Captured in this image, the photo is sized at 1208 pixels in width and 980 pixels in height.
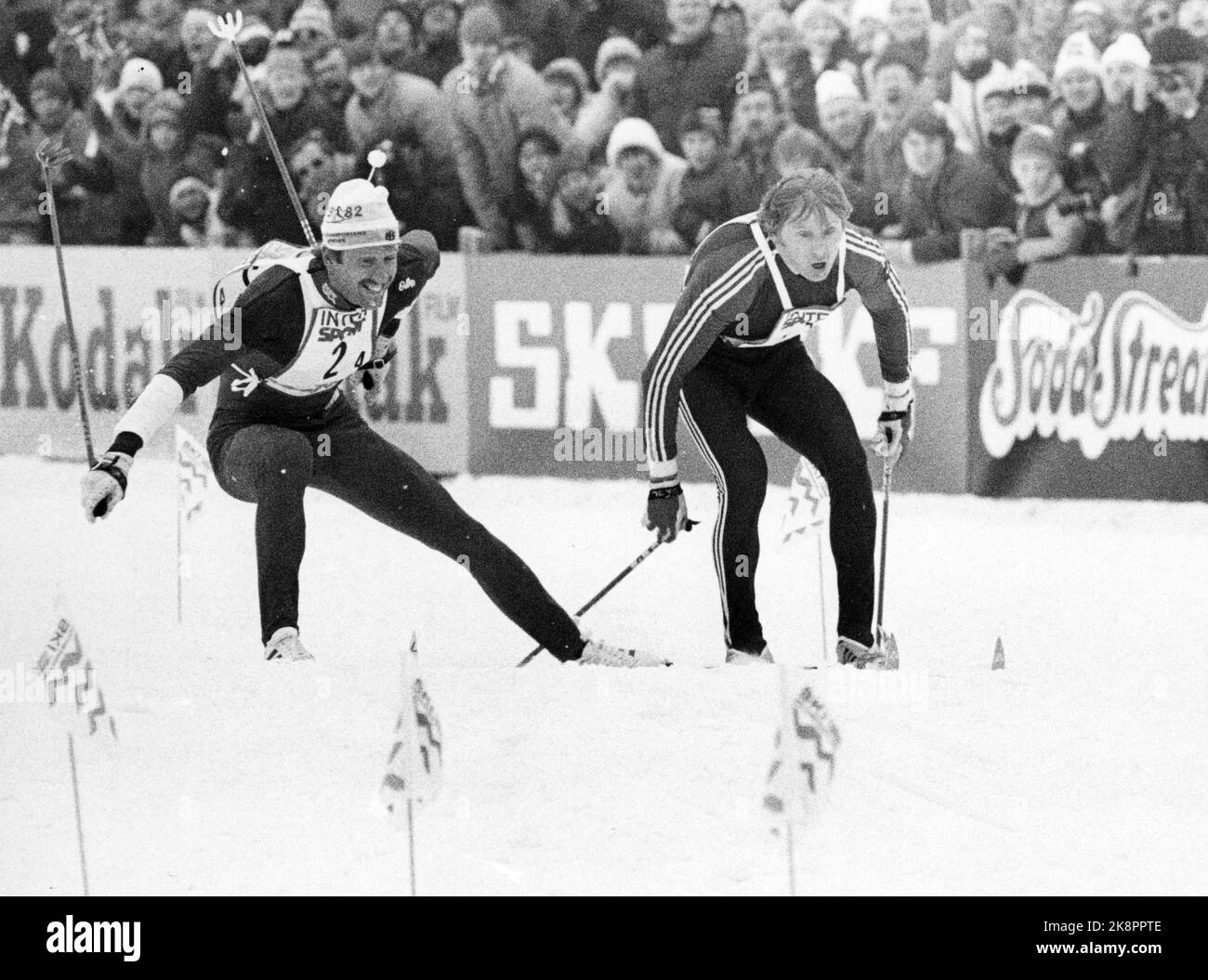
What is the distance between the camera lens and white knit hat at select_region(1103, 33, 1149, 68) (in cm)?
806

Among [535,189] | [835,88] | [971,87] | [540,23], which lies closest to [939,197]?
[971,87]

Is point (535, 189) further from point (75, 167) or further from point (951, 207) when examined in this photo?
point (75, 167)

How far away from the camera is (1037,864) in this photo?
4.57 metres

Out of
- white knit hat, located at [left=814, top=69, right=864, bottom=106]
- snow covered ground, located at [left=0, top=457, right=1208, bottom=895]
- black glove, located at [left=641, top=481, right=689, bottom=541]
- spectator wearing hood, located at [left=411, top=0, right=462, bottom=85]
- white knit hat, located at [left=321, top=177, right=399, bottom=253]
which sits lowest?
snow covered ground, located at [left=0, top=457, right=1208, bottom=895]

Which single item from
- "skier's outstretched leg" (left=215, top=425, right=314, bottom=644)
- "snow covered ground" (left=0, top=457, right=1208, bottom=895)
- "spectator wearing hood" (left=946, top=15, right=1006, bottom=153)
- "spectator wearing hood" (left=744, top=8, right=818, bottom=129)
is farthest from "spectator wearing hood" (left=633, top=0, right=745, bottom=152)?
"skier's outstretched leg" (left=215, top=425, right=314, bottom=644)

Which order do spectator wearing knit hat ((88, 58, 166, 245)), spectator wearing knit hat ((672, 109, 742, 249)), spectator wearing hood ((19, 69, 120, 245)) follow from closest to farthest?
spectator wearing knit hat ((672, 109, 742, 249)) < spectator wearing knit hat ((88, 58, 166, 245)) < spectator wearing hood ((19, 69, 120, 245))

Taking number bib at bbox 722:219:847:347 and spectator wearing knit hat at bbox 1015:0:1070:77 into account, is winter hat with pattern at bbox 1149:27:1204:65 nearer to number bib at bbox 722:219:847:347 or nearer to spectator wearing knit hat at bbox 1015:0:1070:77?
spectator wearing knit hat at bbox 1015:0:1070:77

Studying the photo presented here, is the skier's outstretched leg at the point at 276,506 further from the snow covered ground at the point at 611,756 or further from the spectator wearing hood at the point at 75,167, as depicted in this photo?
the spectator wearing hood at the point at 75,167

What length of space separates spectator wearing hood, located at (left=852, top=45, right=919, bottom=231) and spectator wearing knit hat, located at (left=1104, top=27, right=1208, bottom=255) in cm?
80

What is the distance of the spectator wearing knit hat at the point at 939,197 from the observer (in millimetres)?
8227

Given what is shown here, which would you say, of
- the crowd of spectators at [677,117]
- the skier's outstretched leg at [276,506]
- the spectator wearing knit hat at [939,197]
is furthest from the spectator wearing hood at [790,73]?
the skier's outstretched leg at [276,506]

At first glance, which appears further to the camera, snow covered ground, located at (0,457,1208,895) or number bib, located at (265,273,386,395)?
number bib, located at (265,273,386,395)

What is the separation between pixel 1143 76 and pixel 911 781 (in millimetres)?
4103
